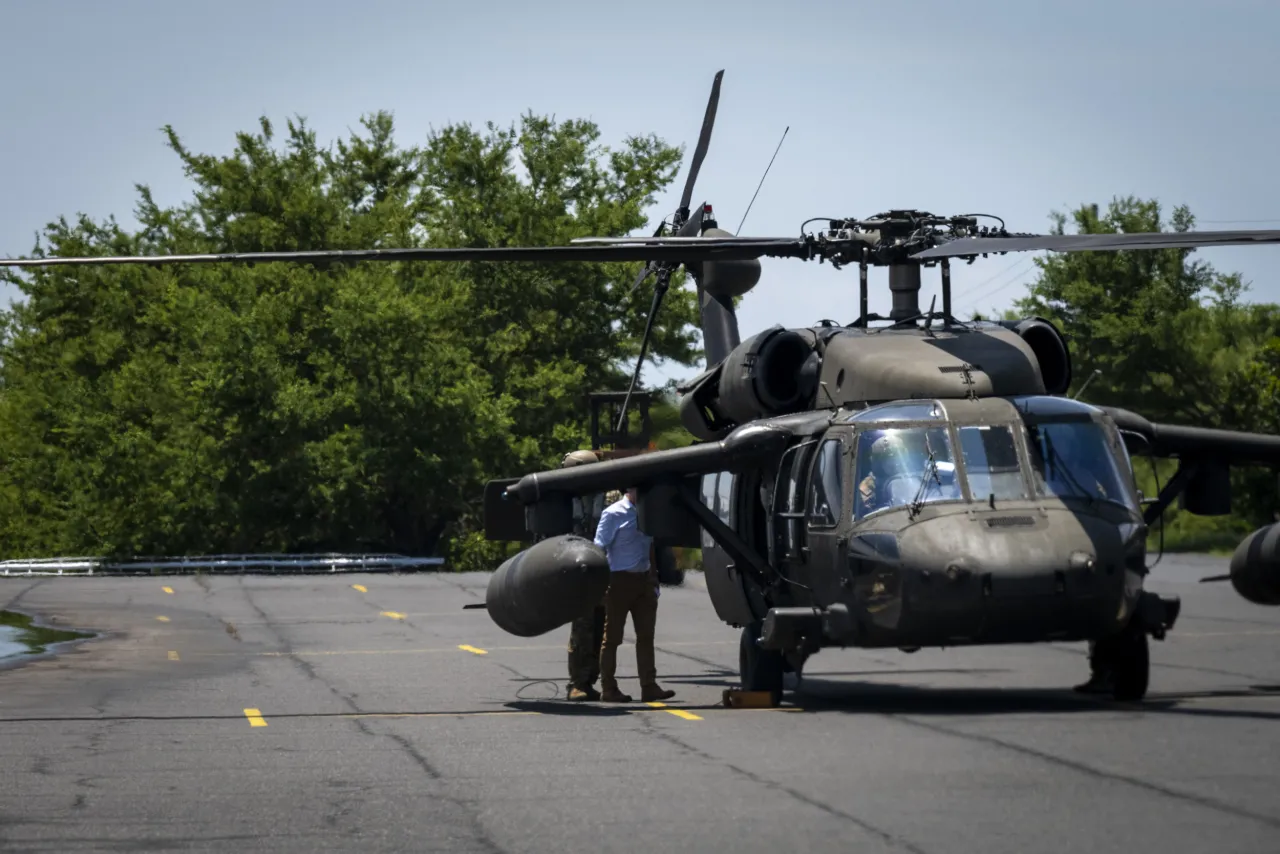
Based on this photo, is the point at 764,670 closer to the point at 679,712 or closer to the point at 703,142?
the point at 679,712

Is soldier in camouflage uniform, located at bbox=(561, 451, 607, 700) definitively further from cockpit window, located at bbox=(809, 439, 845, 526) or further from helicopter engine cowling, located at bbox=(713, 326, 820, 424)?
cockpit window, located at bbox=(809, 439, 845, 526)

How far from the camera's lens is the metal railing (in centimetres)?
4688

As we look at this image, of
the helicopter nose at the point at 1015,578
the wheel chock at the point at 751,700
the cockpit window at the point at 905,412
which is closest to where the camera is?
the helicopter nose at the point at 1015,578

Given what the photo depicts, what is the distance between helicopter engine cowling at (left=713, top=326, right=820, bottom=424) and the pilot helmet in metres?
1.92

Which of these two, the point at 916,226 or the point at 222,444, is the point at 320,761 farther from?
the point at 222,444

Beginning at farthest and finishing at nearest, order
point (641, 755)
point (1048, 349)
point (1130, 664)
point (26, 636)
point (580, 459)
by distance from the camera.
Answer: point (26, 636)
point (580, 459)
point (1048, 349)
point (1130, 664)
point (641, 755)

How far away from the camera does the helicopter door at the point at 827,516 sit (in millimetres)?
13352

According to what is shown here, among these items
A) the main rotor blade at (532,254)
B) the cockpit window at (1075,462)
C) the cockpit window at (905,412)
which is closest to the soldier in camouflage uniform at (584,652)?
the main rotor blade at (532,254)

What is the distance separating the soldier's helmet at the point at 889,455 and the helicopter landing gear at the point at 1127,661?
2.02 metres

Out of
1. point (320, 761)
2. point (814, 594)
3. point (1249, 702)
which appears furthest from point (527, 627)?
point (1249, 702)

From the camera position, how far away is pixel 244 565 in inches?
1871

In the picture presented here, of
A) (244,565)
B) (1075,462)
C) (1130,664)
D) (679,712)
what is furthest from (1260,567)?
(244,565)

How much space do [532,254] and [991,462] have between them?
3.89 m

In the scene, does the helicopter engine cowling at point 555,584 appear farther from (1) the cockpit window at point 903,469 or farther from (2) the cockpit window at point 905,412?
(2) the cockpit window at point 905,412
